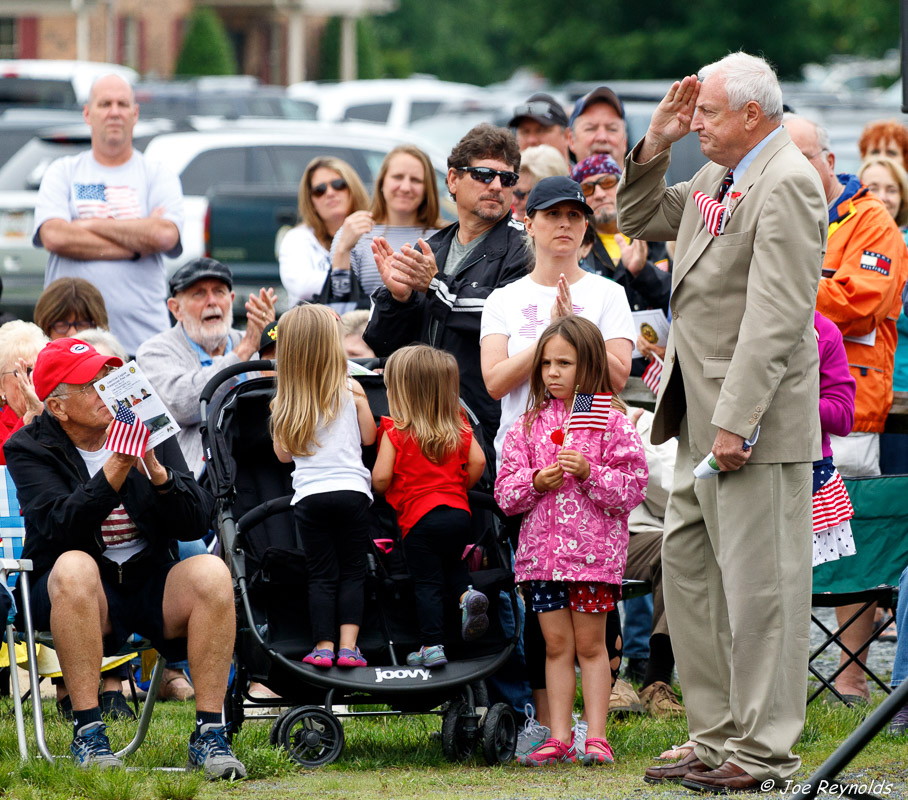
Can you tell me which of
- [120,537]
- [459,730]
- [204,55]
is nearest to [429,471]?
[459,730]

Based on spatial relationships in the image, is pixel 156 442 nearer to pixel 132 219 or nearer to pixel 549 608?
pixel 549 608


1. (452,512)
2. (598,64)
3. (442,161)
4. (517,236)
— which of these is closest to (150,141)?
(442,161)

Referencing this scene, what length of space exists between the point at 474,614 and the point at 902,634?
1.83 m

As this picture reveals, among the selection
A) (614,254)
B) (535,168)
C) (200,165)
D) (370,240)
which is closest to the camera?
(370,240)

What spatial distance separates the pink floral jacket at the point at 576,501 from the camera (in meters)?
5.64

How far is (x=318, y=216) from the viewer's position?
8.52 meters

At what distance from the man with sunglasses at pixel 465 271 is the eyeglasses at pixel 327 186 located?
187 cm

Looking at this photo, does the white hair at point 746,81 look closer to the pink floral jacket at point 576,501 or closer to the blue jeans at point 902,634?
the pink floral jacket at point 576,501

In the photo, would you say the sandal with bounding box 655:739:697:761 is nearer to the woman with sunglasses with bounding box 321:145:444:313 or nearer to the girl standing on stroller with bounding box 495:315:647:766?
the girl standing on stroller with bounding box 495:315:647:766

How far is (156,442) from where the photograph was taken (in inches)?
208

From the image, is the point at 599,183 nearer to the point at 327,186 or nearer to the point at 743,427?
the point at 327,186

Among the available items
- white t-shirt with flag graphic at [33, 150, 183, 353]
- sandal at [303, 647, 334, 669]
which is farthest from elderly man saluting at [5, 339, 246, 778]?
white t-shirt with flag graphic at [33, 150, 183, 353]

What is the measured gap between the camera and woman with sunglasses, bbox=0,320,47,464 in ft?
21.1

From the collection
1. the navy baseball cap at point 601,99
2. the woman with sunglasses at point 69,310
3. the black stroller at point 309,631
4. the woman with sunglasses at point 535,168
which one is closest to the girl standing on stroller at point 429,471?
the black stroller at point 309,631
